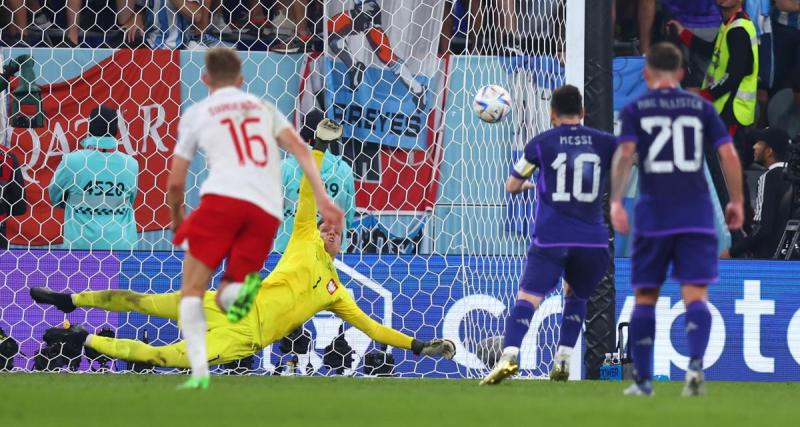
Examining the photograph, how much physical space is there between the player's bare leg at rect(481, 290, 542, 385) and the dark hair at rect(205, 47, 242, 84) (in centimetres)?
244

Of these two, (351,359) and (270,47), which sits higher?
(270,47)

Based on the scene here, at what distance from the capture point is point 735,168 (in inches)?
270

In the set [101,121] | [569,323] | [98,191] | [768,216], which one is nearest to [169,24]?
[101,121]

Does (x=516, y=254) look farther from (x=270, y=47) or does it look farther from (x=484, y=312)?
(x=270, y=47)

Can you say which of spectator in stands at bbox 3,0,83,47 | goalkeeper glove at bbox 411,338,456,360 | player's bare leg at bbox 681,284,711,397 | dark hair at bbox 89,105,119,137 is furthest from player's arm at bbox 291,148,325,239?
spectator in stands at bbox 3,0,83,47

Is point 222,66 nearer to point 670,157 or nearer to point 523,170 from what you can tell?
point 670,157

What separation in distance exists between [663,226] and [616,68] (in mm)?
6083

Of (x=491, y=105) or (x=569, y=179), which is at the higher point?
(x=491, y=105)

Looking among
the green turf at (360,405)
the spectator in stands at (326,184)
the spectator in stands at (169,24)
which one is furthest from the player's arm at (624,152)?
the spectator in stands at (169,24)

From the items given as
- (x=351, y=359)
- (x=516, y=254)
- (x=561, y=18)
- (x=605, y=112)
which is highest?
(x=561, y=18)

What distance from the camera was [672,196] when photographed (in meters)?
6.77

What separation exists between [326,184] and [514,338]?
2424 mm

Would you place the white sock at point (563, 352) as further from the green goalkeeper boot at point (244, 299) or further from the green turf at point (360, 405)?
the green goalkeeper boot at point (244, 299)

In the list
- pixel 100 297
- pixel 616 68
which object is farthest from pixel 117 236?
pixel 616 68
